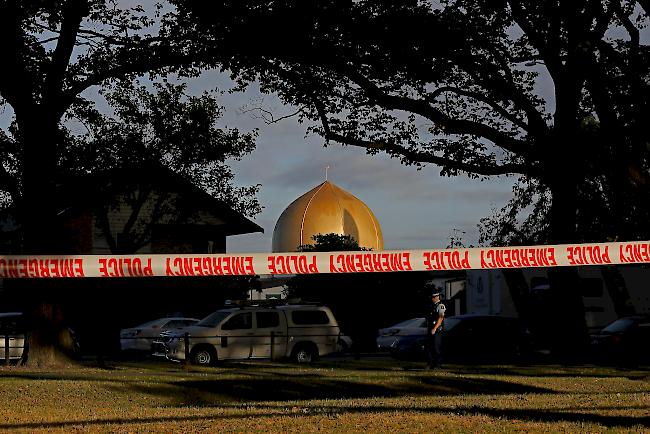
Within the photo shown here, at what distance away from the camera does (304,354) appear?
32.7 m

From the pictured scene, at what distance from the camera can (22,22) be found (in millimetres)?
26750

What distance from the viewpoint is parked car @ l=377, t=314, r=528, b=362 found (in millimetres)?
32750

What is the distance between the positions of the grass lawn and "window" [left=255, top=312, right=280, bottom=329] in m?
6.05

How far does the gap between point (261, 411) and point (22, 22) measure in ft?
53.6

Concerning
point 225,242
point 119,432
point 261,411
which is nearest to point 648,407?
point 261,411

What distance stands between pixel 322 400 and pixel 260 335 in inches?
667

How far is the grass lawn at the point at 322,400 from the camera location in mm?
11430

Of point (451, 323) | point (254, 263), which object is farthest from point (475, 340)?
point (254, 263)

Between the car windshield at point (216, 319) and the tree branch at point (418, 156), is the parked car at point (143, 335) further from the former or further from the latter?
the tree branch at point (418, 156)

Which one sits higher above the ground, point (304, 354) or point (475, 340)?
point (475, 340)

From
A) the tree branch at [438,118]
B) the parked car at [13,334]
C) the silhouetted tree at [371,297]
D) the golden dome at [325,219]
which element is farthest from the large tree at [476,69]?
the golden dome at [325,219]

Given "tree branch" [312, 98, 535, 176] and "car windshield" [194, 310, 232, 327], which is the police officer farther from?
"car windshield" [194, 310, 232, 327]

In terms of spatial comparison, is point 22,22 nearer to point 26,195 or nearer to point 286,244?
point 26,195

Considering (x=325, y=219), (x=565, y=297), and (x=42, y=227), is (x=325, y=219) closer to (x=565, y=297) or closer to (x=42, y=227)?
(x=565, y=297)
